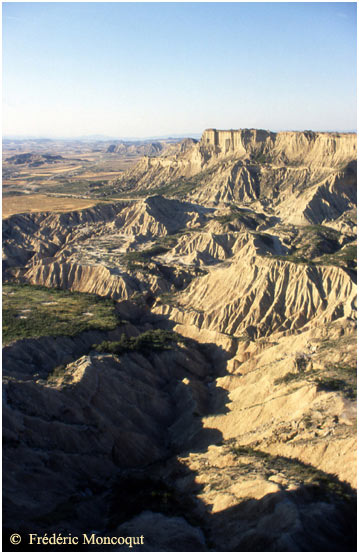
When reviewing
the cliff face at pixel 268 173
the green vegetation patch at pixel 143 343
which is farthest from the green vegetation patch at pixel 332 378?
the cliff face at pixel 268 173

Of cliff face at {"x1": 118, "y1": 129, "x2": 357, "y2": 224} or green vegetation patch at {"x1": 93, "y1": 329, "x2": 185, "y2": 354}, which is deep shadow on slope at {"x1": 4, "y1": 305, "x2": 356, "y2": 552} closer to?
green vegetation patch at {"x1": 93, "y1": 329, "x2": 185, "y2": 354}

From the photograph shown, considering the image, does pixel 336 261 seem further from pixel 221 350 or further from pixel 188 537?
pixel 188 537

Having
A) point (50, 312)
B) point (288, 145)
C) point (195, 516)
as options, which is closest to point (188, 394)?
point (195, 516)

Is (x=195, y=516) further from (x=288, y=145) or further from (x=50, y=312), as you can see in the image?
(x=288, y=145)

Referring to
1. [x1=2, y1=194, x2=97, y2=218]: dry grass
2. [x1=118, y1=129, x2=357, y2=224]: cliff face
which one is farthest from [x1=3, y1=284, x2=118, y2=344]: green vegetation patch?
[x1=118, y1=129, x2=357, y2=224]: cliff face

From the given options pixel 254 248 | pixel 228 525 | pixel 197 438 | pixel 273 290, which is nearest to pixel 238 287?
pixel 273 290

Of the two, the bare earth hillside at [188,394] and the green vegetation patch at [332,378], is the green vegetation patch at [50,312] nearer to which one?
the bare earth hillside at [188,394]
